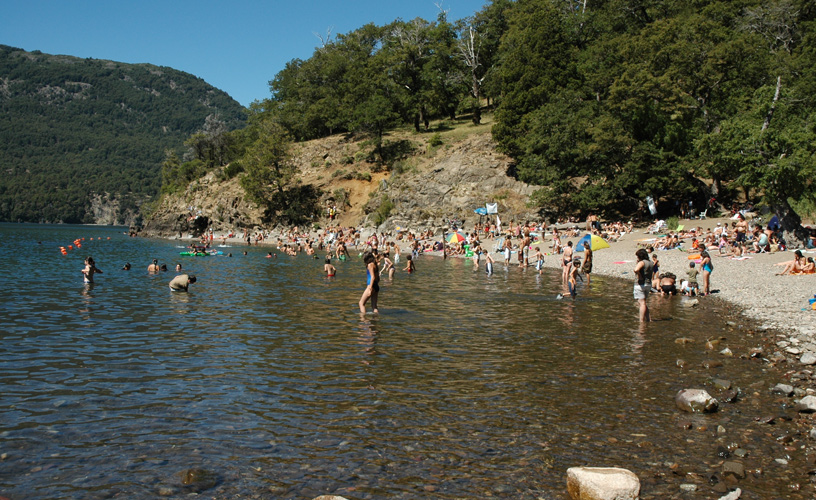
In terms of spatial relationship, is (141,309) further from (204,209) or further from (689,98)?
(204,209)

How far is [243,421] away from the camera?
314 inches

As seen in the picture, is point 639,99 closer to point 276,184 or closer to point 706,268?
point 706,268

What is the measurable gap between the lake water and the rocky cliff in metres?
40.7

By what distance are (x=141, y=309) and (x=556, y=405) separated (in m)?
14.2

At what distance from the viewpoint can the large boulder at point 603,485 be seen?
5.69 m

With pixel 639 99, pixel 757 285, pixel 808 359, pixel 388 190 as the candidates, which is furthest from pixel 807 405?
pixel 388 190

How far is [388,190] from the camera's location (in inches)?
2594

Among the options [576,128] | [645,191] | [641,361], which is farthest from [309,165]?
[641,361]

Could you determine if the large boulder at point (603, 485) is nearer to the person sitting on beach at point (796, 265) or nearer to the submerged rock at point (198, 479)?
the submerged rock at point (198, 479)

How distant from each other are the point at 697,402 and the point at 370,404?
495 centimetres

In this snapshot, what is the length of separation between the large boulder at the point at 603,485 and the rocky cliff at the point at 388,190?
48.6 metres

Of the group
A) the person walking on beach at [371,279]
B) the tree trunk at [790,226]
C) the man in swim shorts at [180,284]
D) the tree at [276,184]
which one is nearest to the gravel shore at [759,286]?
Result: the tree trunk at [790,226]

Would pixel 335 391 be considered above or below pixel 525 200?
below

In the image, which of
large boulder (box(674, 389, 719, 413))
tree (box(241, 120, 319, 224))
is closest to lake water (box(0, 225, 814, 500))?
large boulder (box(674, 389, 719, 413))
